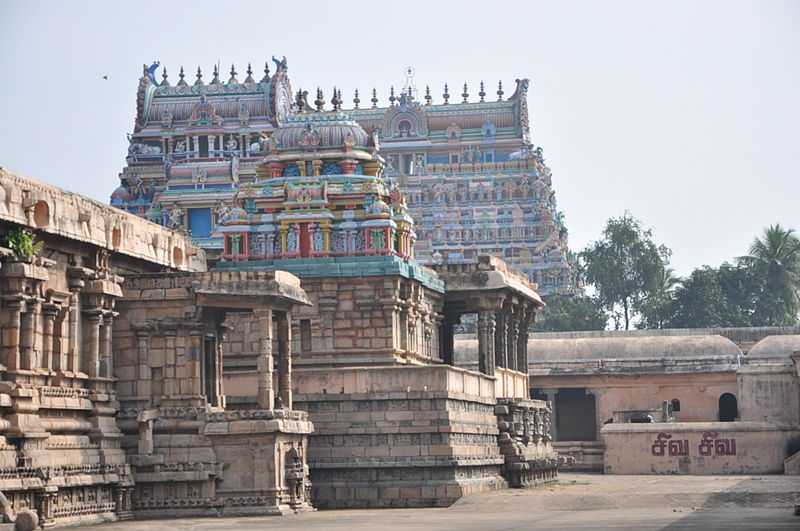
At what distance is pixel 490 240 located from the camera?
105 m

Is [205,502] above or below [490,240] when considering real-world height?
below

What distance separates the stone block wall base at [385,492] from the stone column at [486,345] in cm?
1085

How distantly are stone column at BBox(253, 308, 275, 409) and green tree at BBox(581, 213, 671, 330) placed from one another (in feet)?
213

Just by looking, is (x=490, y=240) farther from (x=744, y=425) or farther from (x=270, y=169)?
(x=270, y=169)

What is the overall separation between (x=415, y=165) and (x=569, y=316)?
16.3 metres

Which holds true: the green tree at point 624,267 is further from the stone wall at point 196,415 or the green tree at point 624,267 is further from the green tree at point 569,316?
the stone wall at point 196,415

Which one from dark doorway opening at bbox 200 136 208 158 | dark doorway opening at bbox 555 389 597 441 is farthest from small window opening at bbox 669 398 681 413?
dark doorway opening at bbox 200 136 208 158

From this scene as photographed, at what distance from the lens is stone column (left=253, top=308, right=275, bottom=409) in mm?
38188

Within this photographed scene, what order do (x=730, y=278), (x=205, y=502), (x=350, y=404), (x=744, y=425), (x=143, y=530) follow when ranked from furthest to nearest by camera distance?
1. (x=730, y=278)
2. (x=744, y=425)
3. (x=350, y=404)
4. (x=205, y=502)
5. (x=143, y=530)

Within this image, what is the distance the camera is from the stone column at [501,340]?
181 feet

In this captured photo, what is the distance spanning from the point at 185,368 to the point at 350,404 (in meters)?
5.35

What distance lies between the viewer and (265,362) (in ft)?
126

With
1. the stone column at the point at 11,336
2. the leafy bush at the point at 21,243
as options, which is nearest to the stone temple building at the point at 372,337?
the stone column at the point at 11,336

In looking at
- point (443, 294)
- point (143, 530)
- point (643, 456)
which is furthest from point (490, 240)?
point (143, 530)
